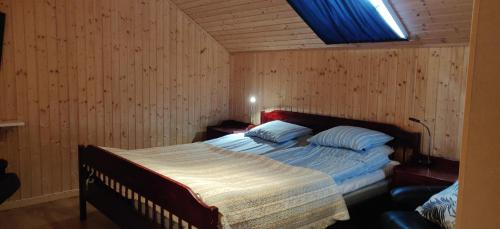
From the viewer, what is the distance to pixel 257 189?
2398 mm

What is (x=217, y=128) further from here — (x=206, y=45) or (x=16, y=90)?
(x=16, y=90)

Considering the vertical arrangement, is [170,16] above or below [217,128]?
above

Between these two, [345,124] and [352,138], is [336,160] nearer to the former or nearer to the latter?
[352,138]

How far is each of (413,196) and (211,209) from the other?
61.0 inches

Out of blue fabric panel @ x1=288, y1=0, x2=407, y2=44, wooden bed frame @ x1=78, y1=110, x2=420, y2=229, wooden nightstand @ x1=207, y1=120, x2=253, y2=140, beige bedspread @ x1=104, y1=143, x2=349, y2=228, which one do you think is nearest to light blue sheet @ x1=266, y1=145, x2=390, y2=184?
beige bedspread @ x1=104, y1=143, x2=349, y2=228

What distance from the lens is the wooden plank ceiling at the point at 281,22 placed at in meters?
2.94

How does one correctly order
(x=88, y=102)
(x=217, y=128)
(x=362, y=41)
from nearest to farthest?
(x=362, y=41)
(x=88, y=102)
(x=217, y=128)

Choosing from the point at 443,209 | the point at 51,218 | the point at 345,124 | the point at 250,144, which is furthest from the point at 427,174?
the point at 51,218

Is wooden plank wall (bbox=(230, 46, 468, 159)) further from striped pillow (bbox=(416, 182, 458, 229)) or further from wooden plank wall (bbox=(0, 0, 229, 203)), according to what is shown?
striped pillow (bbox=(416, 182, 458, 229))

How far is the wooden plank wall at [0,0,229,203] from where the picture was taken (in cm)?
363

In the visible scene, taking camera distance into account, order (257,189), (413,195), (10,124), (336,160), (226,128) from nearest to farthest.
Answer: (257,189), (413,195), (336,160), (10,124), (226,128)

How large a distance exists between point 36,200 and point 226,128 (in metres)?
2.30

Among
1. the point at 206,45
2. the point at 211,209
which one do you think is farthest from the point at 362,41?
the point at 211,209

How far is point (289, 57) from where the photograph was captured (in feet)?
15.1
